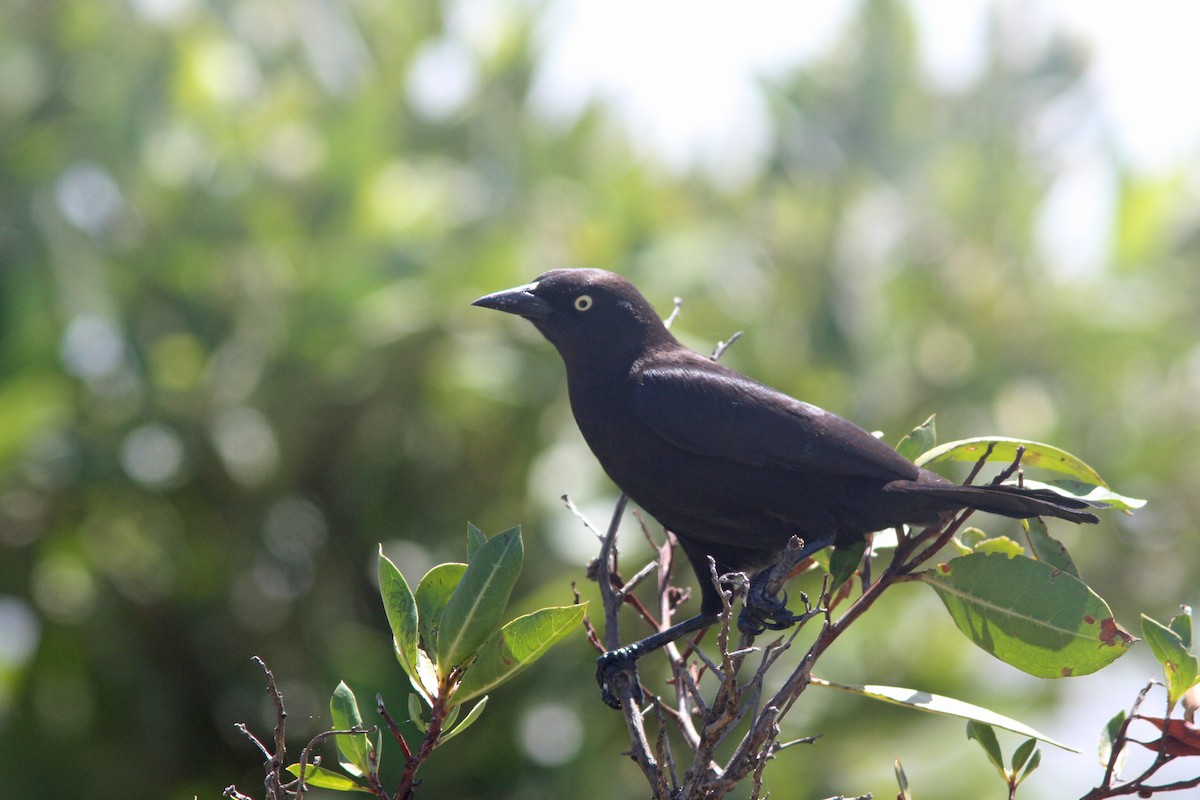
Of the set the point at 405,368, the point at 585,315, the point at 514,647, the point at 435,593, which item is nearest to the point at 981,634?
the point at 514,647

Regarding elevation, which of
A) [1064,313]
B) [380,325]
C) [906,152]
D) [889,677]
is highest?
[906,152]

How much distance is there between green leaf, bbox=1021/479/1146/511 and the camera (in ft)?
6.94

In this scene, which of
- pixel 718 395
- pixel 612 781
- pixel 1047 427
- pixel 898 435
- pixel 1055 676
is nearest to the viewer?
pixel 1055 676

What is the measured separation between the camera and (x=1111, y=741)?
2051 millimetres

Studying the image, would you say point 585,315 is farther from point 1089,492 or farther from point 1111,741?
point 1111,741

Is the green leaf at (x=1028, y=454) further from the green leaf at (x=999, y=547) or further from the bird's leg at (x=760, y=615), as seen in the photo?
the bird's leg at (x=760, y=615)

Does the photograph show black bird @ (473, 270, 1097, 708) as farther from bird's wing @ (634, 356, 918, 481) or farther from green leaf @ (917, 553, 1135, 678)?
green leaf @ (917, 553, 1135, 678)

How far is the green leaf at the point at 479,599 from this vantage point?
1854 millimetres

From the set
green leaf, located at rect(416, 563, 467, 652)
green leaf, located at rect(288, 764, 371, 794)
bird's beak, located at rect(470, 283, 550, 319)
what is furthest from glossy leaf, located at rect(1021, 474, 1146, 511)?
green leaf, located at rect(288, 764, 371, 794)

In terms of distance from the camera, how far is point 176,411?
6.21 metres

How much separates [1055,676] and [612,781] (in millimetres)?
3850

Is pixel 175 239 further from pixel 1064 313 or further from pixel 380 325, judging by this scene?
pixel 1064 313

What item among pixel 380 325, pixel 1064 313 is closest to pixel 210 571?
pixel 380 325

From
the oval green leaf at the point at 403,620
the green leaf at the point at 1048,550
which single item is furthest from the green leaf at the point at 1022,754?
the oval green leaf at the point at 403,620
